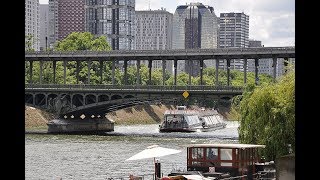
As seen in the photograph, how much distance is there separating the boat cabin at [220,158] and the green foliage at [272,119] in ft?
5.52

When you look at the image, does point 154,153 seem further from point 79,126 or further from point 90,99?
point 79,126

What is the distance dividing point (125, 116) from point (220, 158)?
86048 millimetres

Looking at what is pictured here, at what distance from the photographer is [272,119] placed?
3047 centimetres

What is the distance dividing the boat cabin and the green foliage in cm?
168

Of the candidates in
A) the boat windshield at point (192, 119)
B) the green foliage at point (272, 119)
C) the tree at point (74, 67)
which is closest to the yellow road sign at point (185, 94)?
the boat windshield at point (192, 119)

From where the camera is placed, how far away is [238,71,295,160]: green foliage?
28.4 m

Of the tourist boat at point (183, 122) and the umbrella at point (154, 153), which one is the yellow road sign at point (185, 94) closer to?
the tourist boat at point (183, 122)

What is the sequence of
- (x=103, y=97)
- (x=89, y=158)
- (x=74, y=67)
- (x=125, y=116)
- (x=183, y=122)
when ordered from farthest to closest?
(x=74, y=67) → (x=125, y=116) → (x=183, y=122) → (x=103, y=97) → (x=89, y=158)

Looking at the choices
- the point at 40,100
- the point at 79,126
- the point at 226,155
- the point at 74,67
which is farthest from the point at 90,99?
the point at 226,155

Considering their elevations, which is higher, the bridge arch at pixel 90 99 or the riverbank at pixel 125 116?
the bridge arch at pixel 90 99

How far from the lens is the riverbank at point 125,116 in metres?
89.0

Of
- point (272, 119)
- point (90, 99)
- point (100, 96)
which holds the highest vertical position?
point (272, 119)

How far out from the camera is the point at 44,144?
60.5 meters
